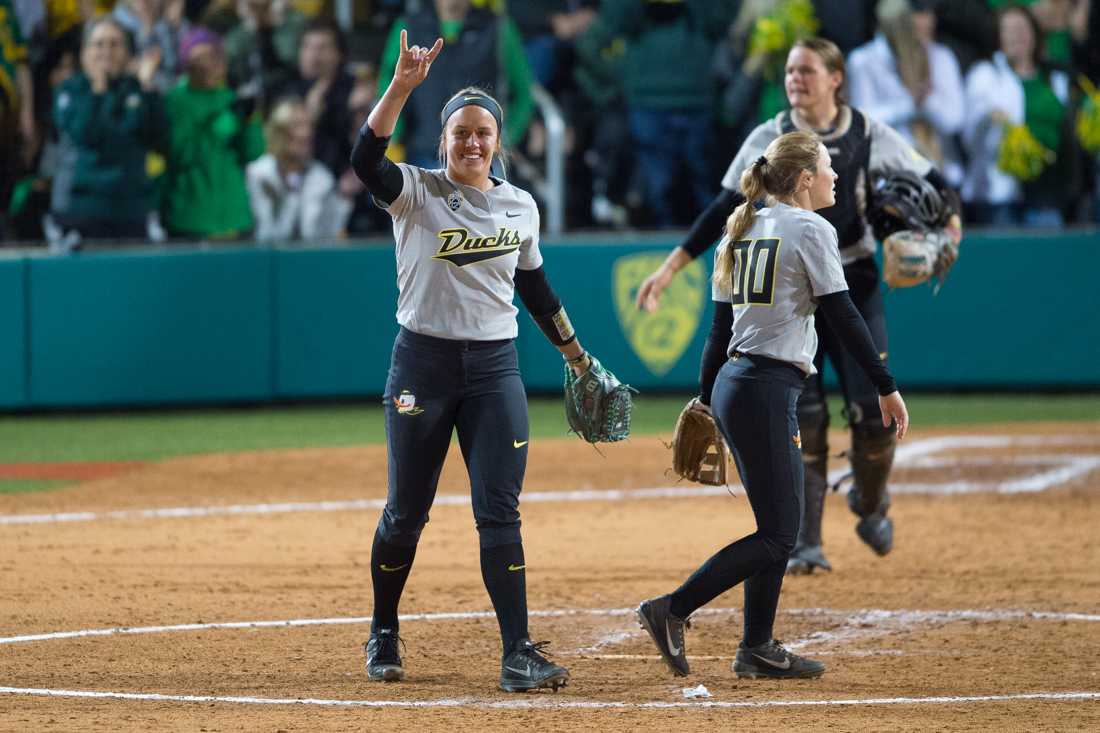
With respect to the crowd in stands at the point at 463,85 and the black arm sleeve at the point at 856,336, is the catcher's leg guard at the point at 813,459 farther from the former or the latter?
the crowd in stands at the point at 463,85

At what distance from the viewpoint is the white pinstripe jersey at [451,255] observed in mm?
6102

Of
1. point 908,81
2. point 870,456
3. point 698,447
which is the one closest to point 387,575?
point 698,447

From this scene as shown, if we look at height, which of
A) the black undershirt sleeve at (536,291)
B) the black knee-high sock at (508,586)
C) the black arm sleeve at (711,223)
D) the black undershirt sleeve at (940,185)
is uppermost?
the black undershirt sleeve at (940,185)

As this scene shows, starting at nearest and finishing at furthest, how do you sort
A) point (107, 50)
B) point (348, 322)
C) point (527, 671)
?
1. point (527, 671)
2. point (107, 50)
3. point (348, 322)

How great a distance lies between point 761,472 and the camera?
6.22m

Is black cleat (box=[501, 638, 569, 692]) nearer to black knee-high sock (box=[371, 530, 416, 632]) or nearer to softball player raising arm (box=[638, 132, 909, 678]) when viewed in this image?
softball player raising arm (box=[638, 132, 909, 678])

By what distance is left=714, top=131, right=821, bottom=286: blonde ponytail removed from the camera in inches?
249

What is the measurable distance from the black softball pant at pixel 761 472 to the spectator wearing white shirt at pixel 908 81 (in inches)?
350

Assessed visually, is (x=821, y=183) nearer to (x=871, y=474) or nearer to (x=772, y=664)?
(x=772, y=664)

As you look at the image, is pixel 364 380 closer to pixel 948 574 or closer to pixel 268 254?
pixel 268 254

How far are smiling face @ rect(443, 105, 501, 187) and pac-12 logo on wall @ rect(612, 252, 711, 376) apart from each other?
9.45 meters

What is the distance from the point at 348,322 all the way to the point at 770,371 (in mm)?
9646

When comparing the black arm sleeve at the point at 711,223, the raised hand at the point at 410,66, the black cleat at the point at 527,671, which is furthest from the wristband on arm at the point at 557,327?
the black arm sleeve at the point at 711,223

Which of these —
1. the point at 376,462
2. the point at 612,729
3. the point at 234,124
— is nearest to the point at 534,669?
the point at 612,729
